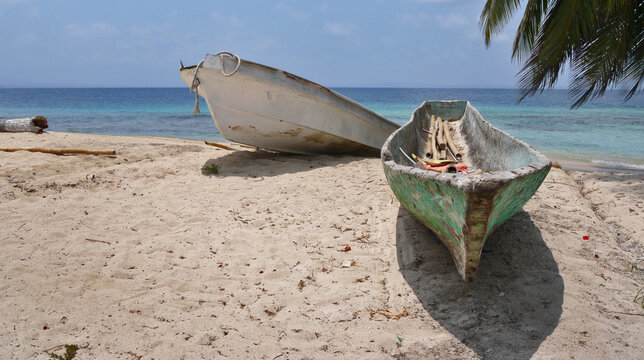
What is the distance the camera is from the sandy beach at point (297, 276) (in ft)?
7.37

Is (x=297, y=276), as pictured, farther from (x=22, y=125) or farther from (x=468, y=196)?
(x=22, y=125)

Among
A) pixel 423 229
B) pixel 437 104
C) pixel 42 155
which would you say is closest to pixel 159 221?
pixel 423 229

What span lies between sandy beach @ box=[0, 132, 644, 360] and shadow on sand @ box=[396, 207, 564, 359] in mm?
11

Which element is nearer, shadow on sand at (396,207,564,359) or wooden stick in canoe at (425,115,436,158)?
shadow on sand at (396,207,564,359)

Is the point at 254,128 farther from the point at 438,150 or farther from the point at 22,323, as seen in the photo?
the point at 22,323

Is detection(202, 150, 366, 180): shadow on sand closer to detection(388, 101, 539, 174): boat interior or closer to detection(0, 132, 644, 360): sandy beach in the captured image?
detection(0, 132, 644, 360): sandy beach

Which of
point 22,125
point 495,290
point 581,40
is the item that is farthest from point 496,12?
point 22,125

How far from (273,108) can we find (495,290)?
13.0 ft

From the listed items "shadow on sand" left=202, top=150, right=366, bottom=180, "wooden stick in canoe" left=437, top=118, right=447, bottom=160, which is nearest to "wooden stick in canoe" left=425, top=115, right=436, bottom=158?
"wooden stick in canoe" left=437, top=118, right=447, bottom=160

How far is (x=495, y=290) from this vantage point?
2.70 metres

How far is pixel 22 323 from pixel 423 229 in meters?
3.04

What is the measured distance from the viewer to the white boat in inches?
211

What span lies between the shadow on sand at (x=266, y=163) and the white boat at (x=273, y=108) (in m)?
0.21

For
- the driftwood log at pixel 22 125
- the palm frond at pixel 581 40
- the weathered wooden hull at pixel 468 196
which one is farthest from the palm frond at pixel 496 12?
the driftwood log at pixel 22 125
